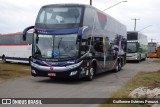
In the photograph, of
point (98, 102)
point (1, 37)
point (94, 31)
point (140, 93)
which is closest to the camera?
point (140, 93)

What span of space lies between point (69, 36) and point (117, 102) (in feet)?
22.0

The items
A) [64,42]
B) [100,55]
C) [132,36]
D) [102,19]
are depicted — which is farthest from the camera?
[132,36]

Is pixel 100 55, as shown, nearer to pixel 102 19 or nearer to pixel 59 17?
pixel 102 19

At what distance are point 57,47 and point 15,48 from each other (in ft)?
55.5

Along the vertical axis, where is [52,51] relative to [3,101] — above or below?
above

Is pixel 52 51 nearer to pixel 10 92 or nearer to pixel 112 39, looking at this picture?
pixel 10 92

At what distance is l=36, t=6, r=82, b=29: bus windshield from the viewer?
17.4 metres

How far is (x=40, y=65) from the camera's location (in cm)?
1733

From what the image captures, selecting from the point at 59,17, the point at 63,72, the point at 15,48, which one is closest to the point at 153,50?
the point at 15,48

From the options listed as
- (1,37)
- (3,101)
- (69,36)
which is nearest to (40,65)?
(69,36)

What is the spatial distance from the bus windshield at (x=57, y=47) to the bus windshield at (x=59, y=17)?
1.92ft

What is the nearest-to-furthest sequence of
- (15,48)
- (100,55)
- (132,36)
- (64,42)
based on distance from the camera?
(64,42)
(100,55)
(15,48)
(132,36)

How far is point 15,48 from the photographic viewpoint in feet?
110

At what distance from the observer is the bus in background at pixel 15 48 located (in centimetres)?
3143
